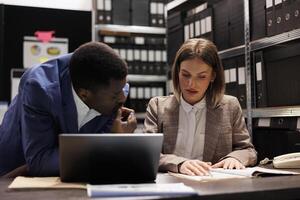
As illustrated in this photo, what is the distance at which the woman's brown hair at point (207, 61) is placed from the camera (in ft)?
5.53

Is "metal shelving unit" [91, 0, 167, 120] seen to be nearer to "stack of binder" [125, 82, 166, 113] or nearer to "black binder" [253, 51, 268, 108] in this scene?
"stack of binder" [125, 82, 166, 113]

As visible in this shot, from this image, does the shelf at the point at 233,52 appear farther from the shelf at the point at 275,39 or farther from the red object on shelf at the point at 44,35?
the red object on shelf at the point at 44,35

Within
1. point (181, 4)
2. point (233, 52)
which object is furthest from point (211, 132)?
point (181, 4)

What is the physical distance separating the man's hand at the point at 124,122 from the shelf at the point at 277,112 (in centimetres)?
101

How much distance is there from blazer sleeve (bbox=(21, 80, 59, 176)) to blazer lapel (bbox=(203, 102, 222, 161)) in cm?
68

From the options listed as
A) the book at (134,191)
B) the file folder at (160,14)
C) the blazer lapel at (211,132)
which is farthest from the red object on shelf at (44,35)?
the book at (134,191)

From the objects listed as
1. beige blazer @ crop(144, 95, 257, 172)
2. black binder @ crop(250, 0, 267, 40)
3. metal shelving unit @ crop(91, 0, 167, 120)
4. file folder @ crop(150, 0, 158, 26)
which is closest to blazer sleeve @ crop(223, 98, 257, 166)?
beige blazer @ crop(144, 95, 257, 172)

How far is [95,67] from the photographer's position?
118 centimetres

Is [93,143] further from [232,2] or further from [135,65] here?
[135,65]

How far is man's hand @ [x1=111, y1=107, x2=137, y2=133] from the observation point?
138 cm

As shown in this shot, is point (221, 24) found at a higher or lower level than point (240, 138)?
higher

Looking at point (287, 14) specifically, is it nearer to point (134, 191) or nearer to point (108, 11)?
point (134, 191)

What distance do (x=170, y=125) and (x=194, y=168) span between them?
0.49 metres

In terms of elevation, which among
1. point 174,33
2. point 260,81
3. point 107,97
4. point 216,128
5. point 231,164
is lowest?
point 231,164
